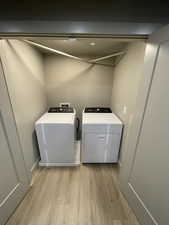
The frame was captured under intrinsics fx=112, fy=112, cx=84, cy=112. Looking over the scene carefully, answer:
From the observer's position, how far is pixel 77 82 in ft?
8.36

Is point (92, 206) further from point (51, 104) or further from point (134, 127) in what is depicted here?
point (51, 104)

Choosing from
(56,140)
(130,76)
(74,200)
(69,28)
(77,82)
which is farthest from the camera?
(77,82)

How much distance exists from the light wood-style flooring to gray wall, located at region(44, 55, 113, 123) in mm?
1460

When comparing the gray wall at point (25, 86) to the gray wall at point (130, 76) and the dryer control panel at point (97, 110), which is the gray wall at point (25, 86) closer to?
the dryer control panel at point (97, 110)

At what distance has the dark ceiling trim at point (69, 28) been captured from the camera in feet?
2.94

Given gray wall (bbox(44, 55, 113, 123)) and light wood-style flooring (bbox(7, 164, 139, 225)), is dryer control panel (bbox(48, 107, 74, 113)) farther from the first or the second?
light wood-style flooring (bbox(7, 164, 139, 225))

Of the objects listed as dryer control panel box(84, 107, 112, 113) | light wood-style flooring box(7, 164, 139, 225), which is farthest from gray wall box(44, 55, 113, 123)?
light wood-style flooring box(7, 164, 139, 225)

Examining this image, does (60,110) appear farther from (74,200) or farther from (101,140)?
(74,200)

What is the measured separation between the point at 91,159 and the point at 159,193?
1.23 m

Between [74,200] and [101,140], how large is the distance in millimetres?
910

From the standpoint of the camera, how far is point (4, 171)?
116cm

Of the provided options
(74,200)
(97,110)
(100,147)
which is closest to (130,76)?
(97,110)

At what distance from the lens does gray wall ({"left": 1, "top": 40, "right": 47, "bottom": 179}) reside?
1.33 meters

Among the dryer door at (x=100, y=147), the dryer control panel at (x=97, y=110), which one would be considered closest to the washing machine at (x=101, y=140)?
the dryer door at (x=100, y=147)
